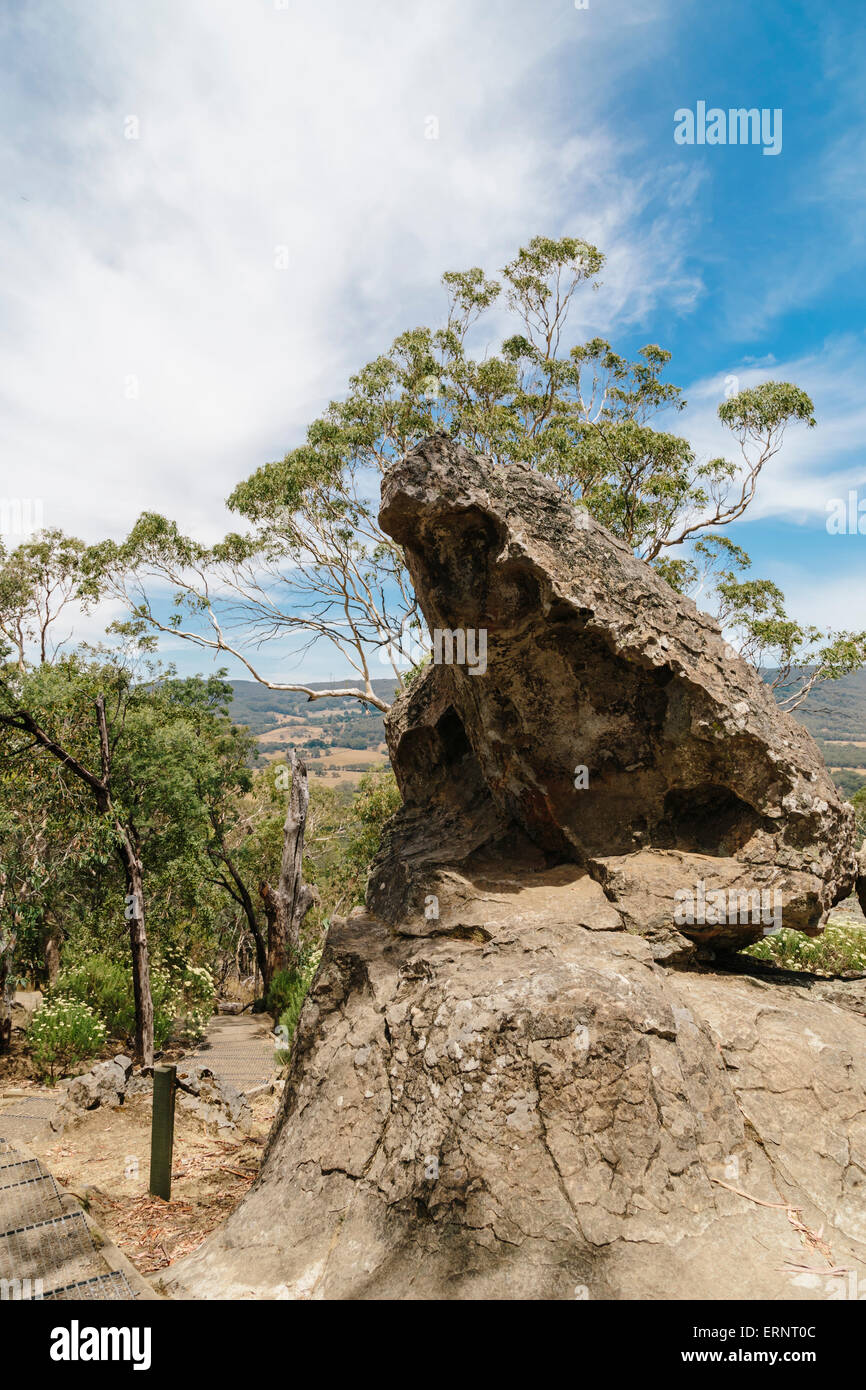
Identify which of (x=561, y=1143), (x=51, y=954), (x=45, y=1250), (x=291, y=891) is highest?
(x=561, y=1143)

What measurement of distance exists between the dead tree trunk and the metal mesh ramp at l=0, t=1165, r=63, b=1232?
1080 centimetres

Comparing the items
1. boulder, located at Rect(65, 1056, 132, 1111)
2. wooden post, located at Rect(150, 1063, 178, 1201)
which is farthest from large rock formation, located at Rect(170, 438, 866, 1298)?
boulder, located at Rect(65, 1056, 132, 1111)

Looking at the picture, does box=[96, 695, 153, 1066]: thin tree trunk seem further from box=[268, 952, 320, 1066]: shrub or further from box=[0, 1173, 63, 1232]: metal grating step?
box=[0, 1173, 63, 1232]: metal grating step

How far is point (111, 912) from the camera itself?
490 inches

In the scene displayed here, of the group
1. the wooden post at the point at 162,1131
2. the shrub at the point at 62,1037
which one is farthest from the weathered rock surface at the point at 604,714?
the shrub at the point at 62,1037

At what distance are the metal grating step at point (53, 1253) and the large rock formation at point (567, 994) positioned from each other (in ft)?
1.83

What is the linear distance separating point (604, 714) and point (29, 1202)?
506 cm

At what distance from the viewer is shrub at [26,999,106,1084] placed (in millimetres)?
10180

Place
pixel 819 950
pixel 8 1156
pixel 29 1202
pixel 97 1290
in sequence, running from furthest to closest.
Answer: pixel 819 950 < pixel 8 1156 < pixel 29 1202 < pixel 97 1290

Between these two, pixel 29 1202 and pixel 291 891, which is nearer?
pixel 29 1202

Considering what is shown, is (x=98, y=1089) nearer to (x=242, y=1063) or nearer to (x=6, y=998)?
(x=6, y=998)

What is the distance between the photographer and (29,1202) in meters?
4.90

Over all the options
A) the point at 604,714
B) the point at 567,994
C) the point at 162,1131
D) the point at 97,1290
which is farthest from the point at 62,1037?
the point at 604,714
